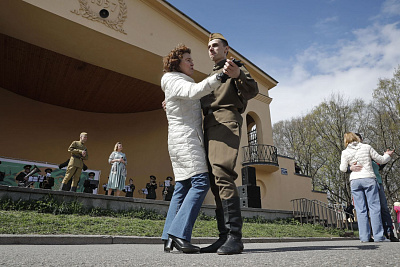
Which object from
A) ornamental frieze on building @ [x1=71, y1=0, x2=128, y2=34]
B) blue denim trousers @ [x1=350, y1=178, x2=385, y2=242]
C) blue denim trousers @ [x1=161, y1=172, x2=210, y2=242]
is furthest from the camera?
ornamental frieze on building @ [x1=71, y1=0, x2=128, y2=34]

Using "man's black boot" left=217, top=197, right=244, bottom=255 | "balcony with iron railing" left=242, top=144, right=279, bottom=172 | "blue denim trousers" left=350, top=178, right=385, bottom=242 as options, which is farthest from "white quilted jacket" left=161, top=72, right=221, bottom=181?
"balcony with iron railing" left=242, top=144, right=279, bottom=172

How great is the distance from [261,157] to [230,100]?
13.5 m

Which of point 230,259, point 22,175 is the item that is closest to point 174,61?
point 230,259

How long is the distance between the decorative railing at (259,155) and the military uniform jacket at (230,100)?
1239 cm

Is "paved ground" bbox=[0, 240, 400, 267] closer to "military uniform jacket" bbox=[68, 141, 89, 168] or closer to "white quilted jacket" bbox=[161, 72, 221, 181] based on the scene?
"white quilted jacket" bbox=[161, 72, 221, 181]

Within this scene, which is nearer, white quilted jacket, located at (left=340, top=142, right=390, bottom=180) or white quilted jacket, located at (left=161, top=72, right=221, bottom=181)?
white quilted jacket, located at (left=161, top=72, right=221, bottom=181)

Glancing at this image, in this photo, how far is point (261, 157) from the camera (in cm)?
1554

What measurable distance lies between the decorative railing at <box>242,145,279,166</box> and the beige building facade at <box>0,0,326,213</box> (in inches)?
2.2

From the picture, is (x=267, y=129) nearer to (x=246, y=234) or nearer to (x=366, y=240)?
(x=246, y=234)

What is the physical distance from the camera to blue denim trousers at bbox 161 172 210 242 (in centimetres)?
212

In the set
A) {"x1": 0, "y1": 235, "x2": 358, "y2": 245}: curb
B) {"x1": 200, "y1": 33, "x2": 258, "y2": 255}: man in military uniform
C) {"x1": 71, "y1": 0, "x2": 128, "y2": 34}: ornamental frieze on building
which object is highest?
{"x1": 71, "y1": 0, "x2": 128, "y2": 34}: ornamental frieze on building

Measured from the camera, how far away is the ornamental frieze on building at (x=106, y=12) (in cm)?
928

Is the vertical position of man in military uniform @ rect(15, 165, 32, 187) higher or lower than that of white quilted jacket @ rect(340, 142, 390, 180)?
higher

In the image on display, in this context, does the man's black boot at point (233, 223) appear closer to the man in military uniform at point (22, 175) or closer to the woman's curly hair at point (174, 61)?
the woman's curly hair at point (174, 61)
